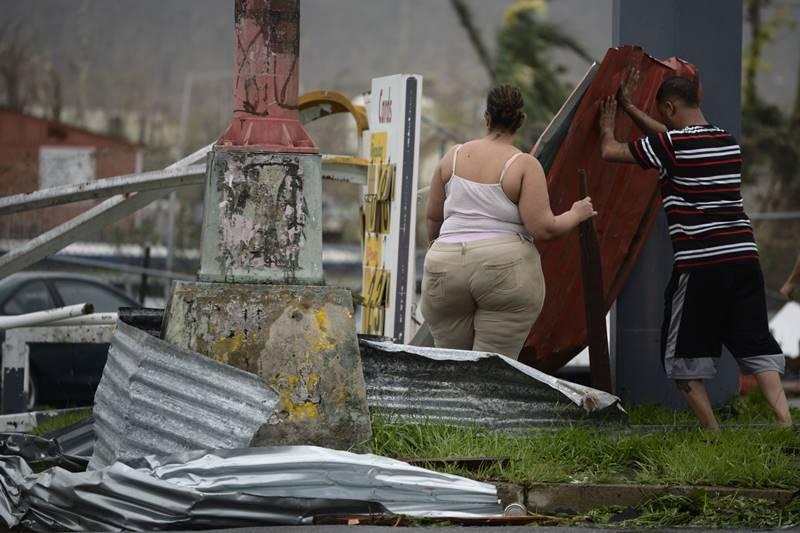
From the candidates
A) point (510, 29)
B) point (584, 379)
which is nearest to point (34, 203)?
point (584, 379)

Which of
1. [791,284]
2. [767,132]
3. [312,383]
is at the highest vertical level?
[767,132]

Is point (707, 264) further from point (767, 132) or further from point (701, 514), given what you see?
point (767, 132)

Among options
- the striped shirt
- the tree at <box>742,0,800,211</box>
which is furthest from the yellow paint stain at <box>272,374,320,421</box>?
the tree at <box>742,0,800,211</box>

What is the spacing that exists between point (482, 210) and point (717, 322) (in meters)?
1.23

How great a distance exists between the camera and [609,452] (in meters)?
6.11

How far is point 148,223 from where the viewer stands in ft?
60.6

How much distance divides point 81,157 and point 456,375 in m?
11.0

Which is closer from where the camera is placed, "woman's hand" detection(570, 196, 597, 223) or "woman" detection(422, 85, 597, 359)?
"woman" detection(422, 85, 597, 359)

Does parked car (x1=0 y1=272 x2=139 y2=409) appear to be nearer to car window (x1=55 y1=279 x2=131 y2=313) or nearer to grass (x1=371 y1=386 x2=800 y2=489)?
car window (x1=55 y1=279 x2=131 y2=313)

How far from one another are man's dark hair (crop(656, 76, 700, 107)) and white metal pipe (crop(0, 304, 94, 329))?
3.41 meters

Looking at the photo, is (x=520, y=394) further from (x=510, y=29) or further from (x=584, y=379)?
(x=510, y=29)

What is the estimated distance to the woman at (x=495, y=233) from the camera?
Answer: 21.4 ft

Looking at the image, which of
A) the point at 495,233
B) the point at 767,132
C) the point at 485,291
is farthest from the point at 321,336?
the point at 767,132

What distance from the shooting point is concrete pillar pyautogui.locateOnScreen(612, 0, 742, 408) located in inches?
312
